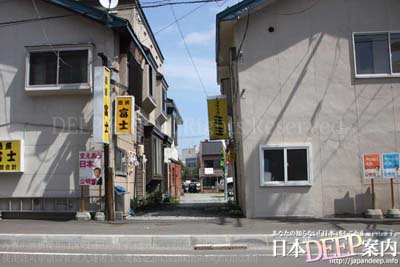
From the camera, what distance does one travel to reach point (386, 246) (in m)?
10.8

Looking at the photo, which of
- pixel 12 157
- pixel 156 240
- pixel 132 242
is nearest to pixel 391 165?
pixel 156 240

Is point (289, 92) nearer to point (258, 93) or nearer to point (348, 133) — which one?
point (258, 93)

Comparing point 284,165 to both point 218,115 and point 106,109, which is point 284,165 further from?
point 106,109

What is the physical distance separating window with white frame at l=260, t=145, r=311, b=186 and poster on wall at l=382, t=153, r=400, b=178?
7.38 feet

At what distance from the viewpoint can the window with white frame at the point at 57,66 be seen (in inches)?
665

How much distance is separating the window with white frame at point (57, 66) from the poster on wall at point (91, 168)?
8.24ft

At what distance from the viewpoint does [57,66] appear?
55.6 ft

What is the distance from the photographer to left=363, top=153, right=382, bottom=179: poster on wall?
50.7 ft

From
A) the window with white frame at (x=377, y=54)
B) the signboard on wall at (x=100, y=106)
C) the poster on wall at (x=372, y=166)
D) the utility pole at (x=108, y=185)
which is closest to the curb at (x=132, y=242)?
the utility pole at (x=108, y=185)

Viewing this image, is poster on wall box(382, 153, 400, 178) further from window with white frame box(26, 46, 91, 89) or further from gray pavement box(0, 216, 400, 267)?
window with white frame box(26, 46, 91, 89)

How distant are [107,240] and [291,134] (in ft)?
23.6

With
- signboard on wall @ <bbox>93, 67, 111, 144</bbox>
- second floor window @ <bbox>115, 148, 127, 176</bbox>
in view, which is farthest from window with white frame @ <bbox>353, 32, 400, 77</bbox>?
second floor window @ <bbox>115, 148, 127, 176</bbox>

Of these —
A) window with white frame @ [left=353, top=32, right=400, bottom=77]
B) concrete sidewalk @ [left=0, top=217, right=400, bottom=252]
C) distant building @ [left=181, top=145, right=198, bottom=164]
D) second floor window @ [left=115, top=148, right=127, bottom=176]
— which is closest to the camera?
concrete sidewalk @ [left=0, top=217, right=400, bottom=252]

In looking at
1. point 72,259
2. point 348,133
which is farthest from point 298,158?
point 72,259
